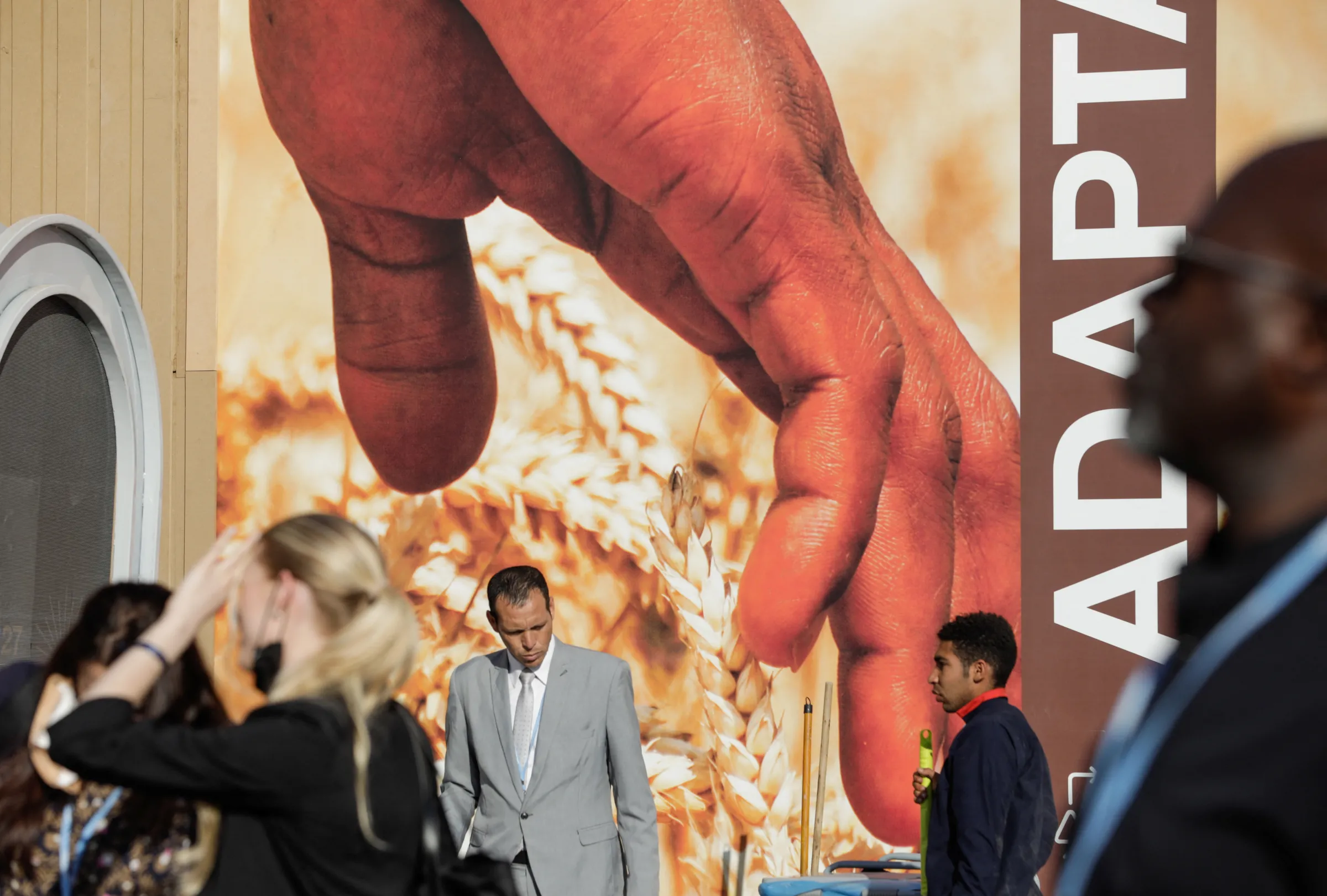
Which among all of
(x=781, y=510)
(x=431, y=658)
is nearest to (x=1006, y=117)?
(x=781, y=510)

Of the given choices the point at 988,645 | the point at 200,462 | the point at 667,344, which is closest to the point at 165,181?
the point at 200,462

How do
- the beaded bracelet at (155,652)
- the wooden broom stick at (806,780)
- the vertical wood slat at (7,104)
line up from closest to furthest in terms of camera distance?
the beaded bracelet at (155,652)
the wooden broom stick at (806,780)
the vertical wood slat at (7,104)

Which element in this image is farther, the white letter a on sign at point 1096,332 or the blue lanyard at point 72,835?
the white letter a on sign at point 1096,332

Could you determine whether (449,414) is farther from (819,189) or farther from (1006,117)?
(1006,117)

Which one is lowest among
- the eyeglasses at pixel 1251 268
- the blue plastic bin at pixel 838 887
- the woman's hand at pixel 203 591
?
the blue plastic bin at pixel 838 887

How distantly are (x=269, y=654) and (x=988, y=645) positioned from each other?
210cm

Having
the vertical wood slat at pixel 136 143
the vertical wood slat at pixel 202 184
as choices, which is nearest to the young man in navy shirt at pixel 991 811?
the vertical wood slat at pixel 202 184

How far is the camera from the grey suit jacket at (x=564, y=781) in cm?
341

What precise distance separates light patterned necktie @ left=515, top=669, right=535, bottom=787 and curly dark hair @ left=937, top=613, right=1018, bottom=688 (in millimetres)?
1112

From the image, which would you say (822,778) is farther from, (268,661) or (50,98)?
(50,98)

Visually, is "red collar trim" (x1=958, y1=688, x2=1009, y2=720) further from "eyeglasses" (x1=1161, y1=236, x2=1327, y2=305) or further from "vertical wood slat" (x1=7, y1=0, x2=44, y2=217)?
"vertical wood slat" (x1=7, y1=0, x2=44, y2=217)

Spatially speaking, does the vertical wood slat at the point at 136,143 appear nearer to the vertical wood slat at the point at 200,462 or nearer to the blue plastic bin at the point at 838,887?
the vertical wood slat at the point at 200,462

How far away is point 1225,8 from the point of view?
4605 millimetres

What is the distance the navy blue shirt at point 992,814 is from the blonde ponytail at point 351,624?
5.51ft
